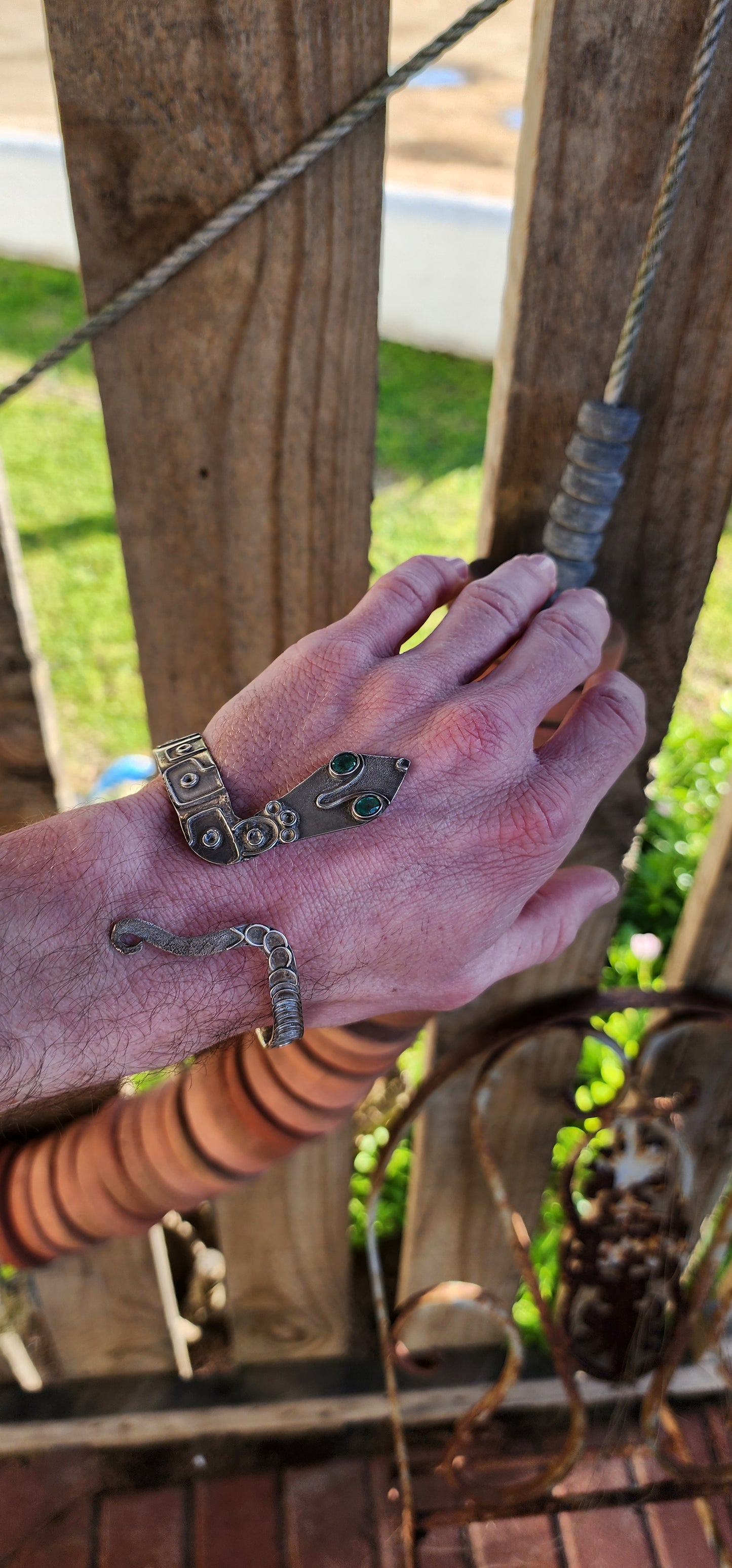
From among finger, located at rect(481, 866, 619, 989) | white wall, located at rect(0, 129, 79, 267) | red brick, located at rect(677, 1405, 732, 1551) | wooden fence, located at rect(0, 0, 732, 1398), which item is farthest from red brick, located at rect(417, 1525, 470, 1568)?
white wall, located at rect(0, 129, 79, 267)

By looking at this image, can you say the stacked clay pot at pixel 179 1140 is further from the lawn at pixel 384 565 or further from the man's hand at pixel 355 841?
the lawn at pixel 384 565

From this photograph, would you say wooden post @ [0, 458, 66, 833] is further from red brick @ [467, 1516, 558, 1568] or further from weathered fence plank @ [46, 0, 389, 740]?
red brick @ [467, 1516, 558, 1568]

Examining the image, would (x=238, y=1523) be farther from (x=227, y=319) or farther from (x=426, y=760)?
(x=227, y=319)

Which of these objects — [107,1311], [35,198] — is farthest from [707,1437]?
[35,198]

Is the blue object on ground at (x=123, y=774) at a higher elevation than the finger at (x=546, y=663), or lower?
lower

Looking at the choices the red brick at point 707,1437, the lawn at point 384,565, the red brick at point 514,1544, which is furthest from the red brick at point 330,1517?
the red brick at point 707,1437

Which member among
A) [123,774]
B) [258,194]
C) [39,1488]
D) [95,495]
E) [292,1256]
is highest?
[258,194]
